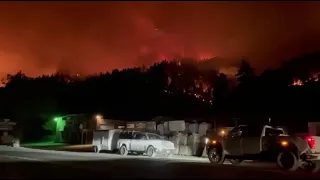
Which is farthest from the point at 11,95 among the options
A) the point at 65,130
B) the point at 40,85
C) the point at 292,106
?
the point at 292,106

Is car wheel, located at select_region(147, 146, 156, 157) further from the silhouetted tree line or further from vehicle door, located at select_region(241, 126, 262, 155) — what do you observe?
the silhouetted tree line

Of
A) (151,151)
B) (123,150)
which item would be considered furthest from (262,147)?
(123,150)

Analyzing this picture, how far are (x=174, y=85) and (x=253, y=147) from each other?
162ft

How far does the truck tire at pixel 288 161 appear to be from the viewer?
1914cm

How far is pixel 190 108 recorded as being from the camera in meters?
62.2

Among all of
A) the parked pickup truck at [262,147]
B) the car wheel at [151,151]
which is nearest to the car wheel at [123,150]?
the car wheel at [151,151]

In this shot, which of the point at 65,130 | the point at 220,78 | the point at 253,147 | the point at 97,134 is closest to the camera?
the point at 253,147

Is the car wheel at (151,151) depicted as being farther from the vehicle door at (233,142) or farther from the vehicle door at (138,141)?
the vehicle door at (233,142)

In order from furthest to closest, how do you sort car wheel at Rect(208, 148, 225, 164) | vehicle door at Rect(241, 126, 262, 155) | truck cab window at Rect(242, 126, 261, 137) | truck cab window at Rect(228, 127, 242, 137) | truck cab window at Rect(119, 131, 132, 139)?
truck cab window at Rect(119, 131, 132, 139)
car wheel at Rect(208, 148, 225, 164)
truck cab window at Rect(228, 127, 242, 137)
truck cab window at Rect(242, 126, 261, 137)
vehicle door at Rect(241, 126, 262, 155)

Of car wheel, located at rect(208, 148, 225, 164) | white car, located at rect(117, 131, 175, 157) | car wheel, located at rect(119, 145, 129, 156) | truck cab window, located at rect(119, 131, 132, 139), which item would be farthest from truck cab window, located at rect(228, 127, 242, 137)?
truck cab window, located at rect(119, 131, 132, 139)

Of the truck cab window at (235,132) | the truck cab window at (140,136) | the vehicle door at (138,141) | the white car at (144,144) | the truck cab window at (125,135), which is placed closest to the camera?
the truck cab window at (235,132)

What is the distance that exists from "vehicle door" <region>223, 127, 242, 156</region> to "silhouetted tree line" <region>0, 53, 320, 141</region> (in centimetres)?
2835

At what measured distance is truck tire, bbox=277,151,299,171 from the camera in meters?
19.1

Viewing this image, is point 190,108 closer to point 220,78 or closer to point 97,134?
point 220,78
